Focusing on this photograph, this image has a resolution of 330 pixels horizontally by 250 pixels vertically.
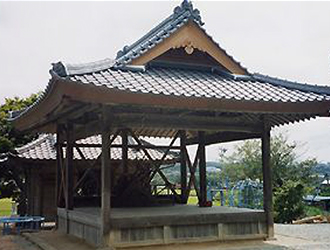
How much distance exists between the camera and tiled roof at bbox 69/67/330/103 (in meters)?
7.66

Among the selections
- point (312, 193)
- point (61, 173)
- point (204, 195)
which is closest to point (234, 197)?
point (312, 193)

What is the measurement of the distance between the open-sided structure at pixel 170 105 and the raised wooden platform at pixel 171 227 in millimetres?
19

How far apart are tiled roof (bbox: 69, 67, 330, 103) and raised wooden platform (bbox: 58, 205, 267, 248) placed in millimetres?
2474

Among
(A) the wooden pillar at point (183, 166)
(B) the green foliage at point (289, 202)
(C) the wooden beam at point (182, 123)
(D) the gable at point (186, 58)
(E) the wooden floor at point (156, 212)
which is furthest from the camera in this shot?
(B) the green foliage at point (289, 202)

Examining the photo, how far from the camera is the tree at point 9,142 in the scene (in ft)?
60.1

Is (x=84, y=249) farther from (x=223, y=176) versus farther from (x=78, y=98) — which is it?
(x=223, y=176)

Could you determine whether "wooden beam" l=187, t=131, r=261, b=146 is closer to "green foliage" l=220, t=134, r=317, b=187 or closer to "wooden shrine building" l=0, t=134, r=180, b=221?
"wooden shrine building" l=0, t=134, r=180, b=221

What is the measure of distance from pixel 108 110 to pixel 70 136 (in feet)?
9.28

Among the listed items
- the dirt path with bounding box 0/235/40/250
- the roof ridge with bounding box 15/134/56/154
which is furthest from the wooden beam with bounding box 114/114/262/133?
the roof ridge with bounding box 15/134/56/154

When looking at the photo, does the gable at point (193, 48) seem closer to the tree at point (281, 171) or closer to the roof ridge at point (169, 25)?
the roof ridge at point (169, 25)

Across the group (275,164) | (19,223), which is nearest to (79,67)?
(19,223)

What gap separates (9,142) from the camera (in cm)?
1864

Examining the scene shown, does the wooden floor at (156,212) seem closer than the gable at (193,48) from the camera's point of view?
Yes

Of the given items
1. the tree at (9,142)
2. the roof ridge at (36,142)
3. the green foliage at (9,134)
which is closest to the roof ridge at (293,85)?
the roof ridge at (36,142)
